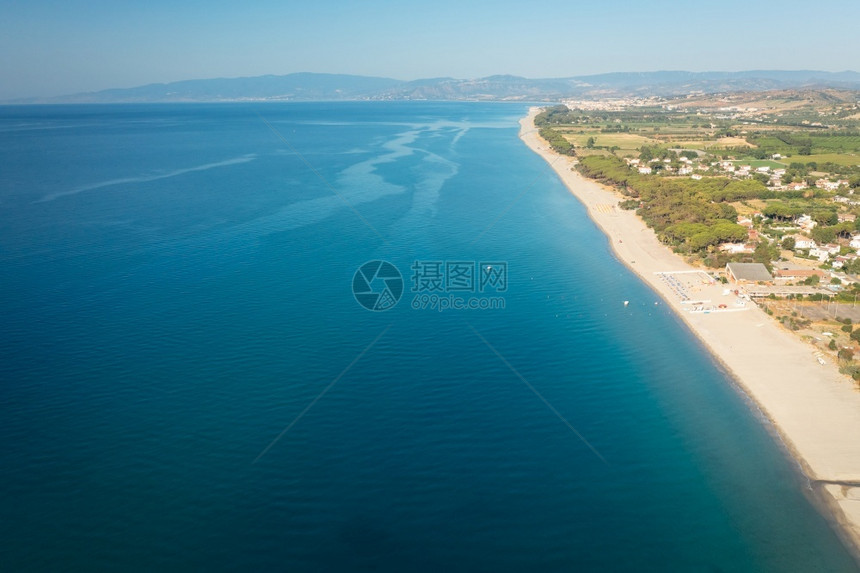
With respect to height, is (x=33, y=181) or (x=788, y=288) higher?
(x=33, y=181)

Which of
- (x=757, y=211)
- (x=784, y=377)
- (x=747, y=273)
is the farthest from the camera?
(x=757, y=211)

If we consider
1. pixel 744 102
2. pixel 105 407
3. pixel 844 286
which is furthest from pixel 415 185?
pixel 744 102

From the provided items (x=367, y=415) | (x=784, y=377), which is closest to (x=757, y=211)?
(x=784, y=377)

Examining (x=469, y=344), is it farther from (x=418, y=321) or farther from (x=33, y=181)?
(x=33, y=181)

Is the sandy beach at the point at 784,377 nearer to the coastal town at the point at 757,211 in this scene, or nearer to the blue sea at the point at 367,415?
the coastal town at the point at 757,211

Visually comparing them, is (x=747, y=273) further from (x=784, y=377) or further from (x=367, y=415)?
(x=367, y=415)

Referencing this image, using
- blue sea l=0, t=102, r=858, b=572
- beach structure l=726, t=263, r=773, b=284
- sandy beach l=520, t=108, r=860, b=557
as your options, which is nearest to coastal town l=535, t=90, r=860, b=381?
beach structure l=726, t=263, r=773, b=284

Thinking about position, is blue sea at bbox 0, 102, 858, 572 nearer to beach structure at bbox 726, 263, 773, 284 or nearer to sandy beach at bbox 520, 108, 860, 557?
sandy beach at bbox 520, 108, 860, 557
